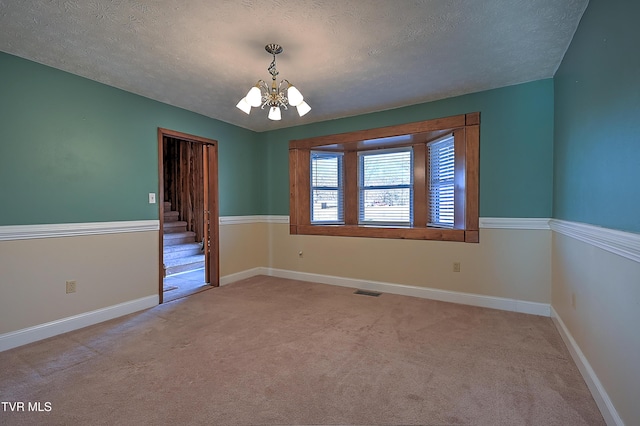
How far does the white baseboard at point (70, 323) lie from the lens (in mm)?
2506

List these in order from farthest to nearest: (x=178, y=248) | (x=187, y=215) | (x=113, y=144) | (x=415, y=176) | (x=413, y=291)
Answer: (x=187, y=215) < (x=178, y=248) < (x=415, y=176) < (x=413, y=291) < (x=113, y=144)

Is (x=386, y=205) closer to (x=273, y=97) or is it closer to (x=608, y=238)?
(x=273, y=97)

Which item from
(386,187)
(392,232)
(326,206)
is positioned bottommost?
(392,232)

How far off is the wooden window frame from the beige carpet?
1.04 meters

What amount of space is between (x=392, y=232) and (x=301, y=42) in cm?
257

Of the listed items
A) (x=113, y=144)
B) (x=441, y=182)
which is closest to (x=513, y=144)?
(x=441, y=182)

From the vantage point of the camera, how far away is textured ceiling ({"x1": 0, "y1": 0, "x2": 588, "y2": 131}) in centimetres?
193

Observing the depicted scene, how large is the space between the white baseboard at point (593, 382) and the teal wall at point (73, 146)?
4.17 metres

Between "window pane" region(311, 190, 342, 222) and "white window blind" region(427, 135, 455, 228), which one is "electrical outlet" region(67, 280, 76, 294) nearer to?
"window pane" region(311, 190, 342, 222)

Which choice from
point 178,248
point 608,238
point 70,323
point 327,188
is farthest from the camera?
point 178,248

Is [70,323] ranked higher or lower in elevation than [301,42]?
lower

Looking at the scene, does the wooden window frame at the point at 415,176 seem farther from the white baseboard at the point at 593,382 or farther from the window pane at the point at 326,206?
the white baseboard at the point at 593,382

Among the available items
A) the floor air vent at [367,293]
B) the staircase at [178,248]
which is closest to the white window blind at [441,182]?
the floor air vent at [367,293]

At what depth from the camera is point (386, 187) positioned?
4.64m
